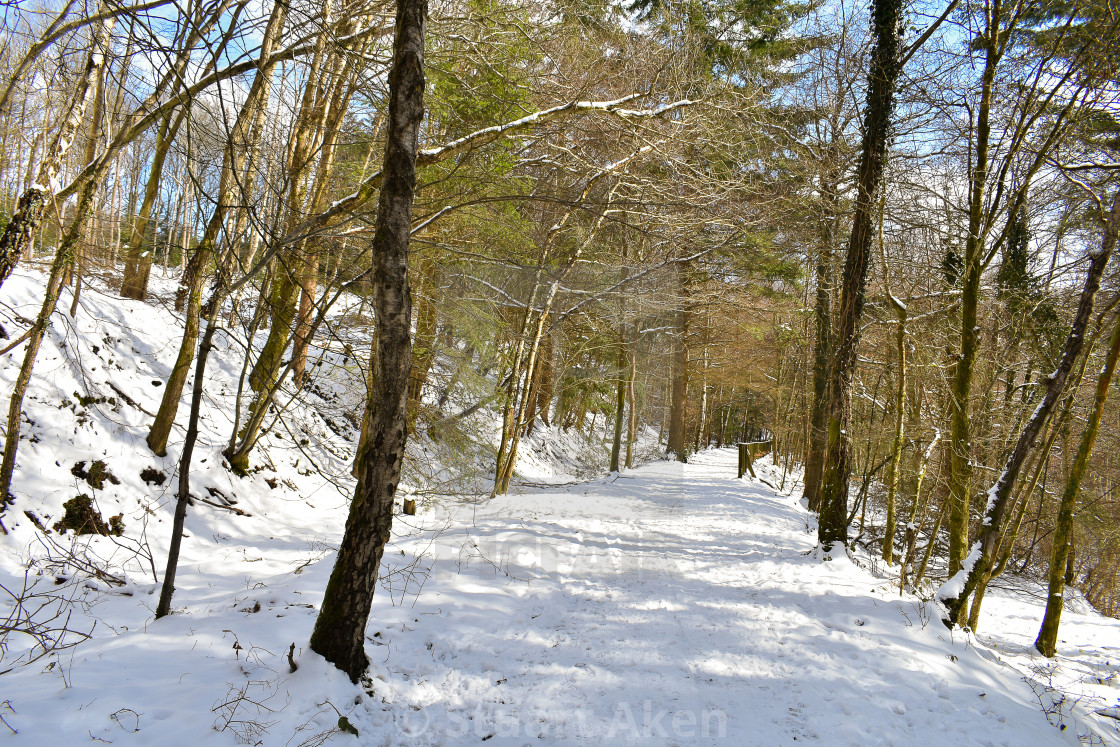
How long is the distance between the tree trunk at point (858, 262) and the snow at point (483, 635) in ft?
2.66

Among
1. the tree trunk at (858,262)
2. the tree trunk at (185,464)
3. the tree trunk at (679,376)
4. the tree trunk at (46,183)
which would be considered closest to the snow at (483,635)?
the tree trunk at (185,464)

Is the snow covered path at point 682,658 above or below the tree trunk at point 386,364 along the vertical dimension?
below

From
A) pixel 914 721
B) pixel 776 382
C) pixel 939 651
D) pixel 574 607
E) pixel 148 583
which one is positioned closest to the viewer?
pixel 914 721

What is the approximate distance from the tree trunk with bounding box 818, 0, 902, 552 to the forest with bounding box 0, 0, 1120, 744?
0.13 feet

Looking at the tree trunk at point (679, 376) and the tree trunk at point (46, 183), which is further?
the tree trunk at point (679, 376)

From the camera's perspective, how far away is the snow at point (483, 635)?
3.00 metres

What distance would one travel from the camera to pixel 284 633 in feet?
11.7

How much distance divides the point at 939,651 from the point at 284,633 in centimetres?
515

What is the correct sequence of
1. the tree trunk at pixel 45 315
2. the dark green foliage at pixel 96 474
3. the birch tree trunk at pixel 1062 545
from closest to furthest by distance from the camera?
the tree trunk at pixel 45 315 → the birch tree trunk at pixel 1062 545 → the dark green foliage at pixel 96 474

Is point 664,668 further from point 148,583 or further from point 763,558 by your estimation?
point 148,583

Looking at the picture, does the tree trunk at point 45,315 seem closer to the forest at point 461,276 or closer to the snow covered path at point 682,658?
the forest at point 461,276

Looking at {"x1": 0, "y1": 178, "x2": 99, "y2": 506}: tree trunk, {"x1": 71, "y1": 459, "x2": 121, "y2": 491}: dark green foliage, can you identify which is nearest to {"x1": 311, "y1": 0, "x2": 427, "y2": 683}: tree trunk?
{"x1": 0, "y1": 178, "x2": 99, "y2": 506}: tree trunk

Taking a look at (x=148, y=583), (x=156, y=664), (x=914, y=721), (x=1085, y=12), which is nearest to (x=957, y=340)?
(x=1085, y=12)

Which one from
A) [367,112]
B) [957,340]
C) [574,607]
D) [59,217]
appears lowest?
[574,607]
